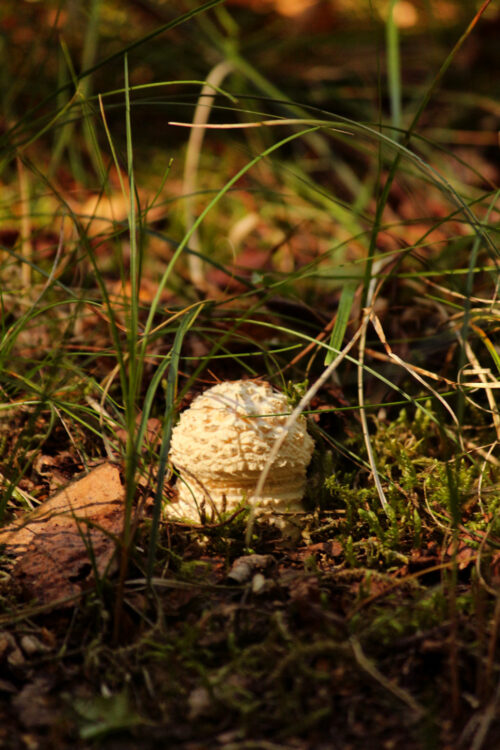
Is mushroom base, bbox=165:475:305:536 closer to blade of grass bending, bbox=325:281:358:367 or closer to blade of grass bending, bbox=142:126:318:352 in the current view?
blade of grass bending, bbox=325:281:358:367

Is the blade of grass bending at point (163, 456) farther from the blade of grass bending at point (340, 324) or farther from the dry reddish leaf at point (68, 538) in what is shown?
the blade of grass bending at point (340, 324)

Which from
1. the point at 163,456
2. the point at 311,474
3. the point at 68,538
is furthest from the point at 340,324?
the point at 68,538

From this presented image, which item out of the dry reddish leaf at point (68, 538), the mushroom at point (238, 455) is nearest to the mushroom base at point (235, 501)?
the mushroom at point (238, 455)

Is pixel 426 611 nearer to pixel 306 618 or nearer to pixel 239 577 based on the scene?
pixel 306 618

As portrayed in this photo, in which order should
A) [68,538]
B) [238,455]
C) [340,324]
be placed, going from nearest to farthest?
[68,538], [238,455], [340,324]

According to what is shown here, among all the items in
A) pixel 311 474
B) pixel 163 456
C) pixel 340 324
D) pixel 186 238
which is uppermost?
pixel 186 238

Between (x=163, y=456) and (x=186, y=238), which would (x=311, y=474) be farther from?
(x=186, y=238)

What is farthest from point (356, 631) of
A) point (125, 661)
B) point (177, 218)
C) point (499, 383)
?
point (177, 218)
